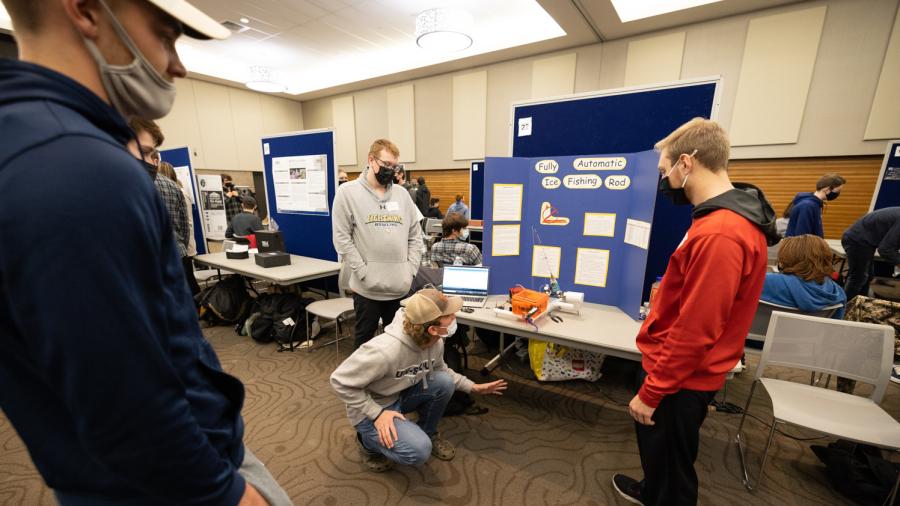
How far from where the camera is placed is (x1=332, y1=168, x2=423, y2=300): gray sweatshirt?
236 centimetres

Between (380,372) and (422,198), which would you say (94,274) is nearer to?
(380,372)

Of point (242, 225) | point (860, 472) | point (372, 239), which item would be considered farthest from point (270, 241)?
point (860, 472)

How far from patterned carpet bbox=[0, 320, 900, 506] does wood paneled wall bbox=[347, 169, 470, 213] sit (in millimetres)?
5772

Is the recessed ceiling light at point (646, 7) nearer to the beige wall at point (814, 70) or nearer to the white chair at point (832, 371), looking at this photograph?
the beige wall at point (814, 70)

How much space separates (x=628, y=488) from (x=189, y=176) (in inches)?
215

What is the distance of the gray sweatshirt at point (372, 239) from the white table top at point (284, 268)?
990 millimetres

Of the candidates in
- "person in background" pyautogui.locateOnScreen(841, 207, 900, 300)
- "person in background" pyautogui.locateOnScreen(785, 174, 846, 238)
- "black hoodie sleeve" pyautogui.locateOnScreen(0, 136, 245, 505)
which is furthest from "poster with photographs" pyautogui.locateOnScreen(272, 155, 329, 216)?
"person in background" pyautogui.locateOnScreen(841, 207, 900, 300)

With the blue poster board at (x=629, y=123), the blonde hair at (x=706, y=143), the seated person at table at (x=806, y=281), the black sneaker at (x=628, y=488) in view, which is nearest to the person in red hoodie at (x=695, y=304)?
the blonde hair at (x=706, y=143)

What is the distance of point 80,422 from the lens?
1.42ft

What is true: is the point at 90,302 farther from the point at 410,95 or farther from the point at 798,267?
the point at 410,95

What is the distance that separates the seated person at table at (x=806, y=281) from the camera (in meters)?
2.21

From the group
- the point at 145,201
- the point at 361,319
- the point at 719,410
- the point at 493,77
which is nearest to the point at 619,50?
the point at 493,77

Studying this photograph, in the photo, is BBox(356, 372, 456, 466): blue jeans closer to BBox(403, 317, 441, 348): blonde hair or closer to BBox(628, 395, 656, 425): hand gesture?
BBox(403, 317, 441, 348): blonde hair

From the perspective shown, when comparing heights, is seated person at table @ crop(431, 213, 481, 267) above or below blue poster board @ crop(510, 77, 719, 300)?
below
